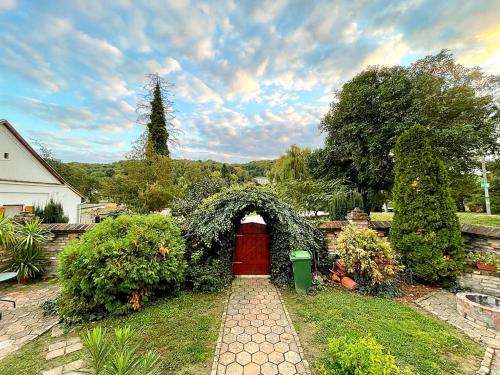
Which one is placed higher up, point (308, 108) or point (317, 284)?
point (308, 108)

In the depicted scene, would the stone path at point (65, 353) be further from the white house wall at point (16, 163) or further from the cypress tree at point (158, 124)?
the cypress tree at point (158, 124)

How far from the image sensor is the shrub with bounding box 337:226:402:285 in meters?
4.45

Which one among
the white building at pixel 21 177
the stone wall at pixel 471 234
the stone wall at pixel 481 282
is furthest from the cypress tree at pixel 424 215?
the white building at pixel 21 177

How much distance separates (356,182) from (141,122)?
48.8 ft

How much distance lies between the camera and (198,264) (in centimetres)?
508

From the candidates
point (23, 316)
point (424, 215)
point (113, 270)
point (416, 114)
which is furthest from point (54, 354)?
point (416, 114)

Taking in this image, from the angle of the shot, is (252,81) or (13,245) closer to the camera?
(13,245)

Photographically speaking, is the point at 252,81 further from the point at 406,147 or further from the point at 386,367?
the point at 386,367

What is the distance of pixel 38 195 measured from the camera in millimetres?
11828

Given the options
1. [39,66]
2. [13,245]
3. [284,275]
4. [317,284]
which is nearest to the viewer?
[317,284]

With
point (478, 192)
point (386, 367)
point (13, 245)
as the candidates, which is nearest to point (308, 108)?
point (386, 367)

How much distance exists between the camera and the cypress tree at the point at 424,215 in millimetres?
4629

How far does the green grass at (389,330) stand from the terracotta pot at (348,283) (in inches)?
12.2

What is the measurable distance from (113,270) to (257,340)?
2.65 meters
